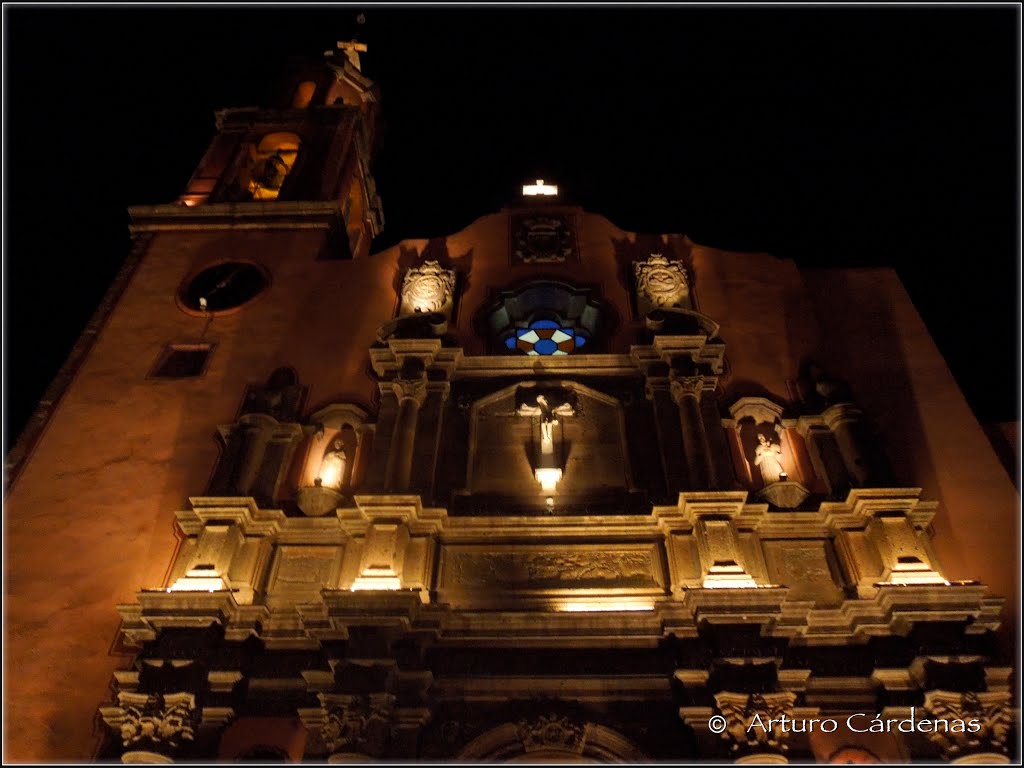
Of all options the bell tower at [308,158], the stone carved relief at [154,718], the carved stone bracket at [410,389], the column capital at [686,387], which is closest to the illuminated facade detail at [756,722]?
the column capital at [686,387]

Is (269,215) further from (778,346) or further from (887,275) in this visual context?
(887,275)

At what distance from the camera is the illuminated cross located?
3064cm

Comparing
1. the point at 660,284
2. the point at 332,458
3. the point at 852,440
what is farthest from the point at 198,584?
the point at 660,284

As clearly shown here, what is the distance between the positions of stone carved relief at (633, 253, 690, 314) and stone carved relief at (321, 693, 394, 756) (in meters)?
8.91

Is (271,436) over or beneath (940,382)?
beneath

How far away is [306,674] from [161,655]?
1807mm

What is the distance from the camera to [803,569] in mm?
13305

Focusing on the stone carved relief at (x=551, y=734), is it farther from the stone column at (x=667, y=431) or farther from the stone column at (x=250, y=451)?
the stone column at (x=250, y=451)

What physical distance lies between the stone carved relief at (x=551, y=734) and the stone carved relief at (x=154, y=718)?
380 cm

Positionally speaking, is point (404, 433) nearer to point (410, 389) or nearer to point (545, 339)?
point (410, 389)

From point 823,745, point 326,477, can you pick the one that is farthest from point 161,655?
point 823,745

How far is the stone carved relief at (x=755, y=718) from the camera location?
10.9 m

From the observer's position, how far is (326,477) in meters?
14.9

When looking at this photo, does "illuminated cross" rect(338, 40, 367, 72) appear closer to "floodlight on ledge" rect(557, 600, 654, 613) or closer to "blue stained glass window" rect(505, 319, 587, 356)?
"blue stained glass window" rect(505, 319, 587, 356)
